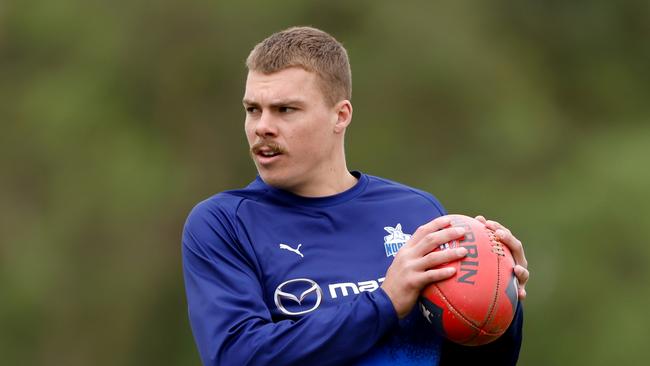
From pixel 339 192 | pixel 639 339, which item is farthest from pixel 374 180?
pixel 639 339

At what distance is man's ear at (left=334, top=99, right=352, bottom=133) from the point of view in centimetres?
386

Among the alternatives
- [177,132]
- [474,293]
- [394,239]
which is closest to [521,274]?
[474,293]

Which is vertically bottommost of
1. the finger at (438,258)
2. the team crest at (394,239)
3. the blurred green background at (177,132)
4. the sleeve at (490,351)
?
the blurred green background at (177,132)


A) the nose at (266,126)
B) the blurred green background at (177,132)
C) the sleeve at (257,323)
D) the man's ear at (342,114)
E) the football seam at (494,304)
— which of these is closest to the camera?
the sleeve at (257,323)

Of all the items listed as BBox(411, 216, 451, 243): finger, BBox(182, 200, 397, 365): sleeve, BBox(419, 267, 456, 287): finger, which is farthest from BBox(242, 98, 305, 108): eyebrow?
BBox(419, 267, 456, 287): finger

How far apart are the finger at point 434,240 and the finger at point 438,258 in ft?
0.06

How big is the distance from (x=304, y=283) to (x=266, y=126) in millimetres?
525

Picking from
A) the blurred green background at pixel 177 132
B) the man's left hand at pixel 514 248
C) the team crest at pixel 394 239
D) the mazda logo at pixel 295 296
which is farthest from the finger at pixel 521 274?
the blurred green background at pixel 177 132

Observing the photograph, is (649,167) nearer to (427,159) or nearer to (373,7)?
(427,159)

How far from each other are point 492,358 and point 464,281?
509mm

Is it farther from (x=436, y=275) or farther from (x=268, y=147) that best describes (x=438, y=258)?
(x=268, y=147)

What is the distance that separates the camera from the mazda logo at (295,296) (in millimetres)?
3488

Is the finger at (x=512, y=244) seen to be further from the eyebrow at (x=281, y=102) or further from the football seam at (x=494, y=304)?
the eyebrow at (x=281, y=102)

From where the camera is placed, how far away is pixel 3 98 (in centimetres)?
1152
